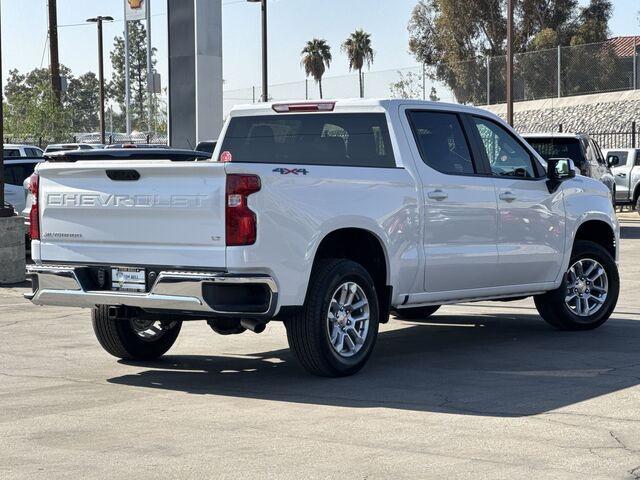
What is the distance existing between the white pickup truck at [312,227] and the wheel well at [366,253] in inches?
0.7

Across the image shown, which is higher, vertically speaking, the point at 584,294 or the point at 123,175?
the point at 123,175

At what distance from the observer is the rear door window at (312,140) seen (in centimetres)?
998

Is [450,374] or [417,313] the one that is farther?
[417,313]

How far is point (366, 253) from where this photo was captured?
967cm

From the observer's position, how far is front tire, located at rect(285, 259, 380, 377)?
8.82 meters

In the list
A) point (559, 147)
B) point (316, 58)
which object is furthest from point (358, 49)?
point (559, 147)

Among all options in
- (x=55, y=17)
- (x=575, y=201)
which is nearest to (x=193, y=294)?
(x=575, y=201)

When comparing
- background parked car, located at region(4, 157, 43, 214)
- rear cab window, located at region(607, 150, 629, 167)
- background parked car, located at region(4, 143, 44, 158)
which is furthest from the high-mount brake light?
background parked car, located at region(4, 143, 44, 158)

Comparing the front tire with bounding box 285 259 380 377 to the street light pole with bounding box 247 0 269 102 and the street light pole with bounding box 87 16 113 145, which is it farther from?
the street light pole with bounding box 87 16 113 145

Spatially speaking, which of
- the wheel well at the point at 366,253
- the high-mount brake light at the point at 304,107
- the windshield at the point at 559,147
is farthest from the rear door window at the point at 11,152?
the wheel well at the point at 366,253

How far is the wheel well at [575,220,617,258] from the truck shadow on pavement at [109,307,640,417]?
0.88 m

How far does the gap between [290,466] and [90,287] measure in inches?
120

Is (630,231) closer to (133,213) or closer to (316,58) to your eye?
(133,213)

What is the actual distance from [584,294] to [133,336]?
438 cm
